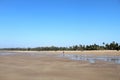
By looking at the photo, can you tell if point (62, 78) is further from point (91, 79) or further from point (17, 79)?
point (17, 79)

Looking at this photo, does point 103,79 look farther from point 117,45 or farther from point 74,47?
point 74,47

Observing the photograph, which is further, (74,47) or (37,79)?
(74,47)

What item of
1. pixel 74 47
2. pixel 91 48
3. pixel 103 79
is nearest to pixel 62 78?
pixel 103 79

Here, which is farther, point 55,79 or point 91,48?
point 91,48

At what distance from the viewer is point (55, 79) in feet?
37.9

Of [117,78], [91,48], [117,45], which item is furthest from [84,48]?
[117,78]

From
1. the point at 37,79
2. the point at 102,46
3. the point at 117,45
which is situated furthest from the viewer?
the point at 102,46

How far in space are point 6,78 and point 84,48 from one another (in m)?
84.8

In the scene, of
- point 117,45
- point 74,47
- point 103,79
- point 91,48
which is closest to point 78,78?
point 103,79

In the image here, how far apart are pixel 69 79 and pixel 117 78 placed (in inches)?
110

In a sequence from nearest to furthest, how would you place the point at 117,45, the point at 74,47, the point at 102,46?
the point at 117,45, the point at 102,46, the point at 74,47

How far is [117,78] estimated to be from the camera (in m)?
12.0

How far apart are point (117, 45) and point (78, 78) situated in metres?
71.2

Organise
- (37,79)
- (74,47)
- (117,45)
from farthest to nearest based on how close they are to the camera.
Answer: (74,47) → (117,45) → (37,79)
